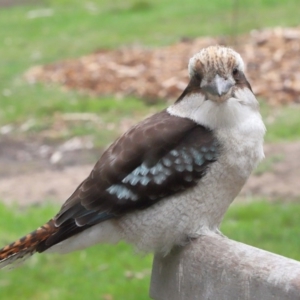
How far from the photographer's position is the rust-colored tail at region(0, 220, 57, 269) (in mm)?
3723

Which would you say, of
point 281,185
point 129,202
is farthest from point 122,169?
point 281,185

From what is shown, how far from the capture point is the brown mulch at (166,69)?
1140 centimetres

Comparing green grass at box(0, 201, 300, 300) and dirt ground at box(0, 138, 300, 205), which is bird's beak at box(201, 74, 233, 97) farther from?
dirt ground at box(0, 138, 300, 205)

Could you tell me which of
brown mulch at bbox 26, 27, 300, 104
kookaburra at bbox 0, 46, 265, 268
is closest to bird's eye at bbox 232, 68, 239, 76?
kookaburra at bbox 0, 46, 265, 268

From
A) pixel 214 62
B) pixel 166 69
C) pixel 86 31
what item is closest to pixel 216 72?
pixel 214 62

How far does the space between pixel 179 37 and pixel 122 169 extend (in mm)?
12343

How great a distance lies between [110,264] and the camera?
655 centimetres

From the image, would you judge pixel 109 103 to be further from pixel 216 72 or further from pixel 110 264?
pixel 216 72

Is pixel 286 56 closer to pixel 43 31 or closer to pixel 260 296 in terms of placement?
pixel 43 31

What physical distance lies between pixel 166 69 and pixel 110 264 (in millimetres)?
6494

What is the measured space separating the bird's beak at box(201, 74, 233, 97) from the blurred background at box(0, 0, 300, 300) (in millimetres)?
2949

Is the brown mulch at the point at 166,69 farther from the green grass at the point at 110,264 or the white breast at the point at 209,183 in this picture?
the white breast at the point at 209,183

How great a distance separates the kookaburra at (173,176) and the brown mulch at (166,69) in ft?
23.5

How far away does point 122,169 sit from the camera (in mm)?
3666
